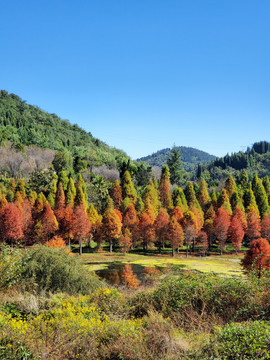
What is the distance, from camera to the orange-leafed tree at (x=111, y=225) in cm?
5584

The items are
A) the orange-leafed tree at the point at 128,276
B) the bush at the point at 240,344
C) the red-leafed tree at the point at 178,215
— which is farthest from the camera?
the red-leafed tree at the point at 178,215

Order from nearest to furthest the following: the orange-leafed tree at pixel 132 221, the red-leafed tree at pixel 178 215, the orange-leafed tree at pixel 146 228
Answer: the orange-leafed tree at pixel 146 228
the orange-leafed tree at pixel 132 221
the red-leafed tree at pixel 178 215

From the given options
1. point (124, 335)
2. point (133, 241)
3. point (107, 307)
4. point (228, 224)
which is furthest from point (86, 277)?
point (228, 224)

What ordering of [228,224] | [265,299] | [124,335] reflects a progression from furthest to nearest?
[228,224], [265,299], [124,335]

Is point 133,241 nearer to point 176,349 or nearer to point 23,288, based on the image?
point 23,288

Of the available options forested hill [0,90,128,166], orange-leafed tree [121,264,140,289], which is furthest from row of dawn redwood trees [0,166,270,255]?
forested hill [0,90,128,166]

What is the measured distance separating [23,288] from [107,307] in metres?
6.39

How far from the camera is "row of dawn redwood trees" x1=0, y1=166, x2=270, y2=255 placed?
174 ft

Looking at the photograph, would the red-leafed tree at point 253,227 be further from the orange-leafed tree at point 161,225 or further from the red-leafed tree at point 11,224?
the red-leafed tree at point 11,224

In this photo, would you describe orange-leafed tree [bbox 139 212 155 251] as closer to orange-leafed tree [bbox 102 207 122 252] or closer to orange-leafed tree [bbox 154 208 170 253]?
orange-leafed tree [bbox 154 208 170 253]

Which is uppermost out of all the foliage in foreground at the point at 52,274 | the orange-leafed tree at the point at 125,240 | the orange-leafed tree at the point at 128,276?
the foliage in foreground at the point at 52,274

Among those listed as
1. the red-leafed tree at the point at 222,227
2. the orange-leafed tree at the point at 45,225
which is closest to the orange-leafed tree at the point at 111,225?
the orange-leafed tree at the point at 45,225

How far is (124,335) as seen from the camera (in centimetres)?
862

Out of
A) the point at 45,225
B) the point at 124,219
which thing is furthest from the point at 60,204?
the point at 124,219
